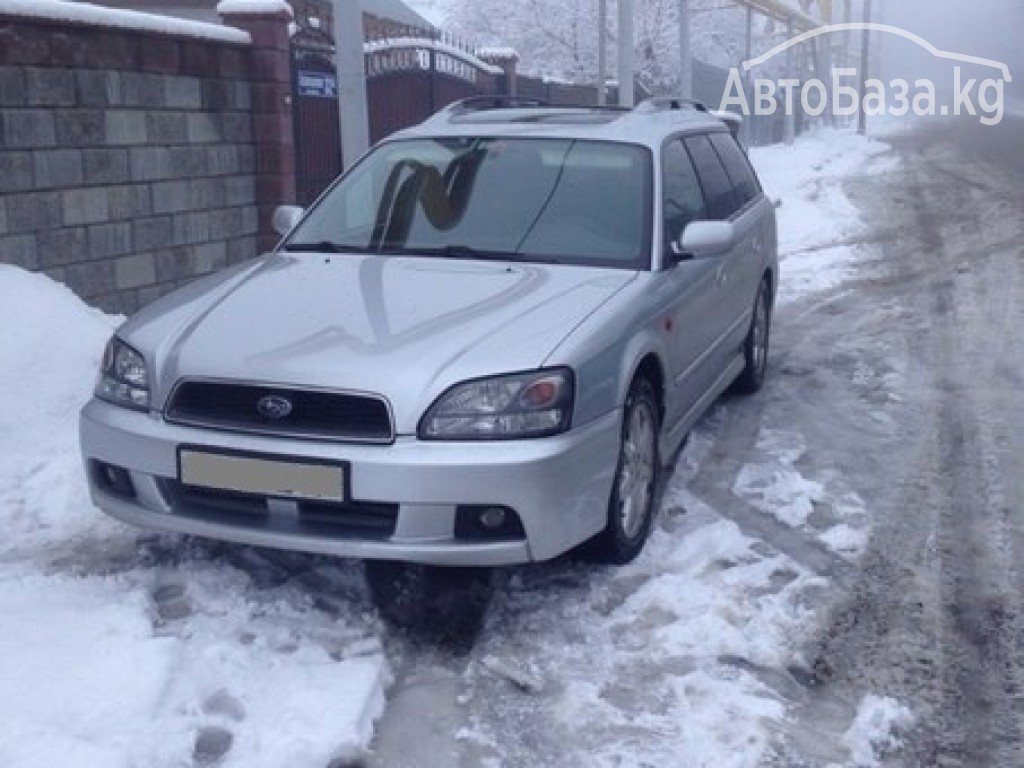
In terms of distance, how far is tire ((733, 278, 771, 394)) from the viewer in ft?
23.8

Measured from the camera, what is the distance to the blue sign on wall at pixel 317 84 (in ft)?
34.5

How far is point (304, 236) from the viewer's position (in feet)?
18.4

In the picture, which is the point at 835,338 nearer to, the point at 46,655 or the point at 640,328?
the point at 640,328

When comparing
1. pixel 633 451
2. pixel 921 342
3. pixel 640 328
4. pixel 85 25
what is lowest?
pixel 921 342

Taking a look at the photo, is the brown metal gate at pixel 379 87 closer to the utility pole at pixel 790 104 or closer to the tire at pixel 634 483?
the tire at pixel 634 483

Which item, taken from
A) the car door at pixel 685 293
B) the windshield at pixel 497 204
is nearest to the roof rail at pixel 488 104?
the windshield at pixel 497 204

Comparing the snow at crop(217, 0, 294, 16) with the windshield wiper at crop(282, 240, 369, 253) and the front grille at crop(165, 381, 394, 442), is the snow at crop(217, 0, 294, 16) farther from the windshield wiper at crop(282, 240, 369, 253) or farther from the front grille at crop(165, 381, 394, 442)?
the front grille at crop(165, 381, 394, 442)

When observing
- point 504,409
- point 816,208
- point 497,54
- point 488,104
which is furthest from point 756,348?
point 816,208

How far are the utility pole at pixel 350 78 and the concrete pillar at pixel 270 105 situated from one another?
1.72 m

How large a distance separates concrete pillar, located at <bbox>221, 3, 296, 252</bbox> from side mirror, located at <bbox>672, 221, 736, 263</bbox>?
199 inches

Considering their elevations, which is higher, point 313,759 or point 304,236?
point 304,236

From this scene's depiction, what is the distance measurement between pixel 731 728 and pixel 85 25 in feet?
19.5

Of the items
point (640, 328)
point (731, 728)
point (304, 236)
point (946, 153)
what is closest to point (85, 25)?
point (304, 236)

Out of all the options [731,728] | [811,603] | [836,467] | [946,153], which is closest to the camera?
[731,728]
